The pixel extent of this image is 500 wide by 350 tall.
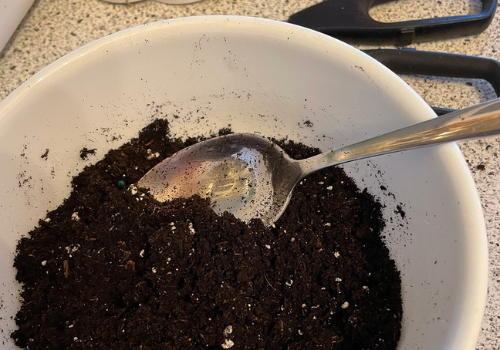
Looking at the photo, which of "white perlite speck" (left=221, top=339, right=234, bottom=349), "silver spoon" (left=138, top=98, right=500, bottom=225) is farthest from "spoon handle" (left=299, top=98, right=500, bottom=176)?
"white perlite speck" (left=221, top=339, right=234, bottom=349)

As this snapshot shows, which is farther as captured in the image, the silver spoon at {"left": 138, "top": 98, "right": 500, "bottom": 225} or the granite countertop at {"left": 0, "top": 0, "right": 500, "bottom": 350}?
the granite countertop at {"left": 0, "top": 0, "right": 500, "bottom": 350}

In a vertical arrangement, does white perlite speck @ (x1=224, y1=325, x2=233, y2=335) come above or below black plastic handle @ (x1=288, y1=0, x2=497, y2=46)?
below

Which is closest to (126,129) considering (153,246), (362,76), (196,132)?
(196,132)

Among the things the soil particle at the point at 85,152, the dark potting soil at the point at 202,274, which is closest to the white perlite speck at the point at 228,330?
the dark potting soil at the point at 202,274

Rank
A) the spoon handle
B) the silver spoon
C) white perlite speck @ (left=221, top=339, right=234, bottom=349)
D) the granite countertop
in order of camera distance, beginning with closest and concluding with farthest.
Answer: the spoon handle, white perlite speck @ (left=221, top=339, right=234, bottom=349), the silver spoon, the granite countertop

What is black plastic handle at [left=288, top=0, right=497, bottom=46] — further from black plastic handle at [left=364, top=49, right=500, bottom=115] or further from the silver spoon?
the silver spoon

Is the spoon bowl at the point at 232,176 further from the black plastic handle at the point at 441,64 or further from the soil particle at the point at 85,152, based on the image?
the black plastic handle at the point at 441,64

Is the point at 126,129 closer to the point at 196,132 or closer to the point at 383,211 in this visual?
the point at 196,132

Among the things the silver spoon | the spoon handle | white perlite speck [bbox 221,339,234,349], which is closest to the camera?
the spoon handle
